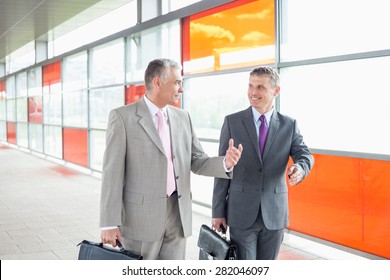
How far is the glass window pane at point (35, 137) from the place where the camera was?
15.7 metres

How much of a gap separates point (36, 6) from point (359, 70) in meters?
7.59

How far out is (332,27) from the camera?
4.80 meters

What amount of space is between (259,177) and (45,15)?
972cm

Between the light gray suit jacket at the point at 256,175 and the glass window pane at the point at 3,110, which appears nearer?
the light gray suit jacket at the point at 256,175

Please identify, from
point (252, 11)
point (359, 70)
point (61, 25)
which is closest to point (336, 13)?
point (359, 70)

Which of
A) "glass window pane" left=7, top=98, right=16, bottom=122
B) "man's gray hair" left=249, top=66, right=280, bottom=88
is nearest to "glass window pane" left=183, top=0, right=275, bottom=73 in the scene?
"man's gray hair" left=249, top=66, right=280, bottom=88

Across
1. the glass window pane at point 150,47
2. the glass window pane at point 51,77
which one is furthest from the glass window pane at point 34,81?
the glass window pane at point 150,47

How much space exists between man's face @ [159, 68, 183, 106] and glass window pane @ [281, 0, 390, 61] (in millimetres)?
2452

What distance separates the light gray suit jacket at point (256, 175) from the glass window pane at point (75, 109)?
9.26 meters

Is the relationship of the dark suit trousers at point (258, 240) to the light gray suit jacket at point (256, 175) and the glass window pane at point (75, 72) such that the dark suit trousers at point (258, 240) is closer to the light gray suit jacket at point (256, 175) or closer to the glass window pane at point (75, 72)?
the light gray suit jacket at point (256, 175)

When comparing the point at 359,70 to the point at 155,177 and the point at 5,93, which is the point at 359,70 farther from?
the point at 5,93

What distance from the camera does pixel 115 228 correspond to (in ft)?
8.16

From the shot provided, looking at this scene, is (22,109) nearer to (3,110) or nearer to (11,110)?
(11,110)

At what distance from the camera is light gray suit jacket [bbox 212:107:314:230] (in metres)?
2.68
